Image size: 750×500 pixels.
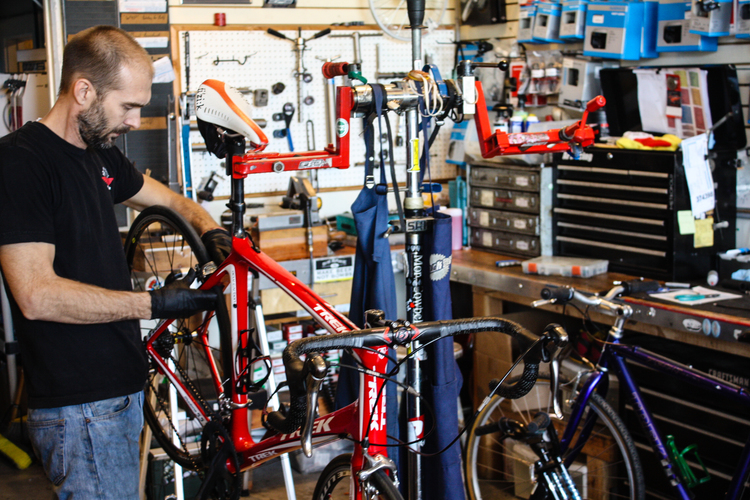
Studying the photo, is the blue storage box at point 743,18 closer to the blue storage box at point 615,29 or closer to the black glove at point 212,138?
the blue storage box at point 615,29

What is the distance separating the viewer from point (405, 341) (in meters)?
1.40

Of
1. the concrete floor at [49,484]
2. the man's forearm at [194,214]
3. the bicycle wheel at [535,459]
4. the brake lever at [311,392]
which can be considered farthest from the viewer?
the concrete floor at [49,484]

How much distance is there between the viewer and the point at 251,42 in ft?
12.8

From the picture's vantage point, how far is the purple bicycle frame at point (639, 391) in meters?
2.22

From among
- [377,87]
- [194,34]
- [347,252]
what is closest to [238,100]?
[377,87]

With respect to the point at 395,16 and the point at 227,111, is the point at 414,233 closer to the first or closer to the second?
the point at 227,111

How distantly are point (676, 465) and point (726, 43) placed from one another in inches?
69.0

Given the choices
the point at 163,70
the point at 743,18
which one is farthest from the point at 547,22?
the point at 163,70

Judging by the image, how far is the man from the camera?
62.5 inches

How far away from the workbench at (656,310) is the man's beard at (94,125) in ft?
6.01

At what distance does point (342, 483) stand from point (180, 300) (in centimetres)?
59

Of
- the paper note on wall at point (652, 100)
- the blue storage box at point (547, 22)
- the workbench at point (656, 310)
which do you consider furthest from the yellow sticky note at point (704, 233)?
the blue storage box at point (547, 22)

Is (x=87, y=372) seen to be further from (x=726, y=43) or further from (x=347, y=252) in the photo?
(x=726, y=43)

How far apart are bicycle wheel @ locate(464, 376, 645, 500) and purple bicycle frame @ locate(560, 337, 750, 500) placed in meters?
0.06
